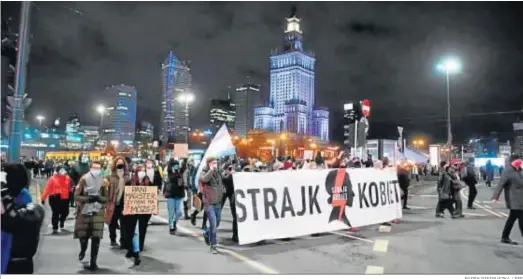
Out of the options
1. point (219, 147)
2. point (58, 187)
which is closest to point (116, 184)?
point (219, 147)

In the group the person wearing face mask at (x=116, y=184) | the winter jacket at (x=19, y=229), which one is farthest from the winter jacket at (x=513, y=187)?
the winter jacket at (x=19, y=229)

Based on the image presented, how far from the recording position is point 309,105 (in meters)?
165

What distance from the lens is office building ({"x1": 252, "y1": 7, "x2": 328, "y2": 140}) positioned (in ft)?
518

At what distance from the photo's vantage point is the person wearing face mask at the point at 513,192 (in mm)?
8820

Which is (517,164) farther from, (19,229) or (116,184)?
(19,229)

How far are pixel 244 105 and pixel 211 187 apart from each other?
177 m

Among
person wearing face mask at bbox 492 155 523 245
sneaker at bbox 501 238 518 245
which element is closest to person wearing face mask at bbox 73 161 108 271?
person wearing face mask at bbox 492 155 523 245

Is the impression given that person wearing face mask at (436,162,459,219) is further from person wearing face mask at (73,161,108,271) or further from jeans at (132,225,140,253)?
person wearing face mask at (73,161,108,271)

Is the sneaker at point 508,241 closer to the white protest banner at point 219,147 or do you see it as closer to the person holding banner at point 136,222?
the white protest banner at point 219,147

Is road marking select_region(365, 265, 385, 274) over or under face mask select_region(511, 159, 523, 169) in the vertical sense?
under

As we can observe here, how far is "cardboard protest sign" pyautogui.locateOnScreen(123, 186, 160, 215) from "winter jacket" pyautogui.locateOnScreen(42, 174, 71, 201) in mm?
3961

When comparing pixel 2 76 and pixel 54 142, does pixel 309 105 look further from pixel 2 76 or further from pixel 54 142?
pixel 2 76

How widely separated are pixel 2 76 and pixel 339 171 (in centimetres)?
719
